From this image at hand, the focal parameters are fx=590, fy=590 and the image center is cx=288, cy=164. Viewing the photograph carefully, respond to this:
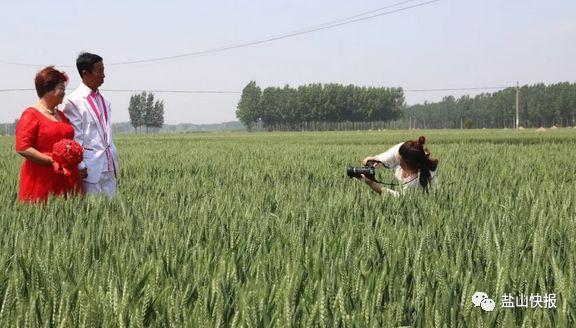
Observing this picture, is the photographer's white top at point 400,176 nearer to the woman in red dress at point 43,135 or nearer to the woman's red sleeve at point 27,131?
the woman in red dress at point 43,135

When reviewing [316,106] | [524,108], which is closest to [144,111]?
[316,106]

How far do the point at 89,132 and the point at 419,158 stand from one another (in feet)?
7.77

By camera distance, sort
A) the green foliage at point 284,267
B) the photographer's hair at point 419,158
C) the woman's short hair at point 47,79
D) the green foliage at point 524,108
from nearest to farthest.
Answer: the green foliage at point 284,267, the woman's short hair at point 47,79, the photographer's hair at point 419,158, the green foliage at point 524,108

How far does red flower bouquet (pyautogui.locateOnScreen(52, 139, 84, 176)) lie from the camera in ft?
11.8

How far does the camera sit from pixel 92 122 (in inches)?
157

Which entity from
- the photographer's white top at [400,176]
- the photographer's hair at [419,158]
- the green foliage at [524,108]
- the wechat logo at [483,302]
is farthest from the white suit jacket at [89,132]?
the green foliage at [524,108]

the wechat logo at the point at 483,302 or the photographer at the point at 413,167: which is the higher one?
the photographer at the point at 413,167

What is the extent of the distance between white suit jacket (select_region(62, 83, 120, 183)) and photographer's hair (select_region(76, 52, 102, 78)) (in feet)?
0.38

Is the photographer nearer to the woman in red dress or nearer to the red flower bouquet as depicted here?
the red flower bouquet

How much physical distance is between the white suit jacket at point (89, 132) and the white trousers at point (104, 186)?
6 cm

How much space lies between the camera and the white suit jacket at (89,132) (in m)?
3.93

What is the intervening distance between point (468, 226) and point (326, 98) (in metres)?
116

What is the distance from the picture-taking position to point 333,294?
1777 millimetres

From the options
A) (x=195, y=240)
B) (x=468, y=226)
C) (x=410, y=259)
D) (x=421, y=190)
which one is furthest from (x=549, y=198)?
(x=195, y=240)
